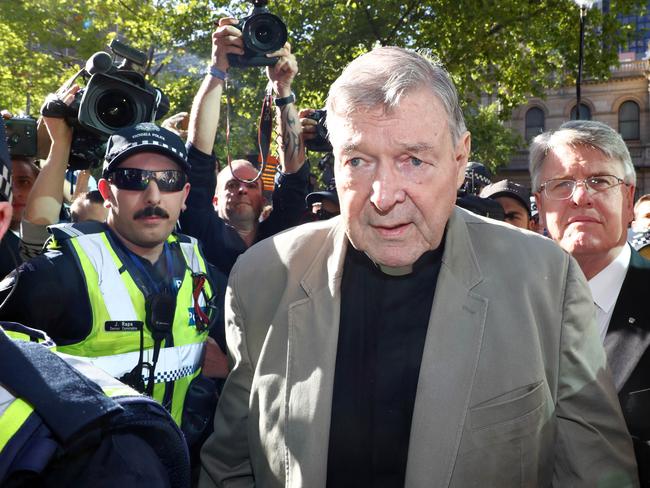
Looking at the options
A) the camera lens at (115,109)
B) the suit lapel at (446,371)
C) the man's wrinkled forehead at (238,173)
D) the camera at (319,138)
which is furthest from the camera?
the man's wrinkled forehead at (238,173)

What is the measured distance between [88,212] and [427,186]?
10.0 feet

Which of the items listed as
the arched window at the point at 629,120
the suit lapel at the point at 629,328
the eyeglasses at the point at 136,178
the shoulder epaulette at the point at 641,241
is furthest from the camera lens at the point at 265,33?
the arched window at the point at 629,120

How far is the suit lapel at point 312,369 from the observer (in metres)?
1.76

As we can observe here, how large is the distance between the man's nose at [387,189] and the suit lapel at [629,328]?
107 centimetres

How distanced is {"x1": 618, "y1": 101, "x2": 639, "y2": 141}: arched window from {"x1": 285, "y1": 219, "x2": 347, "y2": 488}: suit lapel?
34510 mm

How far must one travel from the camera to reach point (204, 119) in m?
3.36

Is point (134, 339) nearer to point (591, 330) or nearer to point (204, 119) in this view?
point (204, 119)

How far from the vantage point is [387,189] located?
177cm

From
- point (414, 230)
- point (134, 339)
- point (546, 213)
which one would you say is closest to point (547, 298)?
point (414, 230)

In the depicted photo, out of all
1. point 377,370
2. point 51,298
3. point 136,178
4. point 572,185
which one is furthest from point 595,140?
point 51,298

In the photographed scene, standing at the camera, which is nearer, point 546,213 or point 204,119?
point 546,213

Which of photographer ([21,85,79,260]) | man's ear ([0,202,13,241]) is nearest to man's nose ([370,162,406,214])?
man's ear ([0,202,13,241])

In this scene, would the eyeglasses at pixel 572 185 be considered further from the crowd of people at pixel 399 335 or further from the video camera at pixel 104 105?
the video camera at pixel 104 105

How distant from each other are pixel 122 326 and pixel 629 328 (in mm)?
1860
